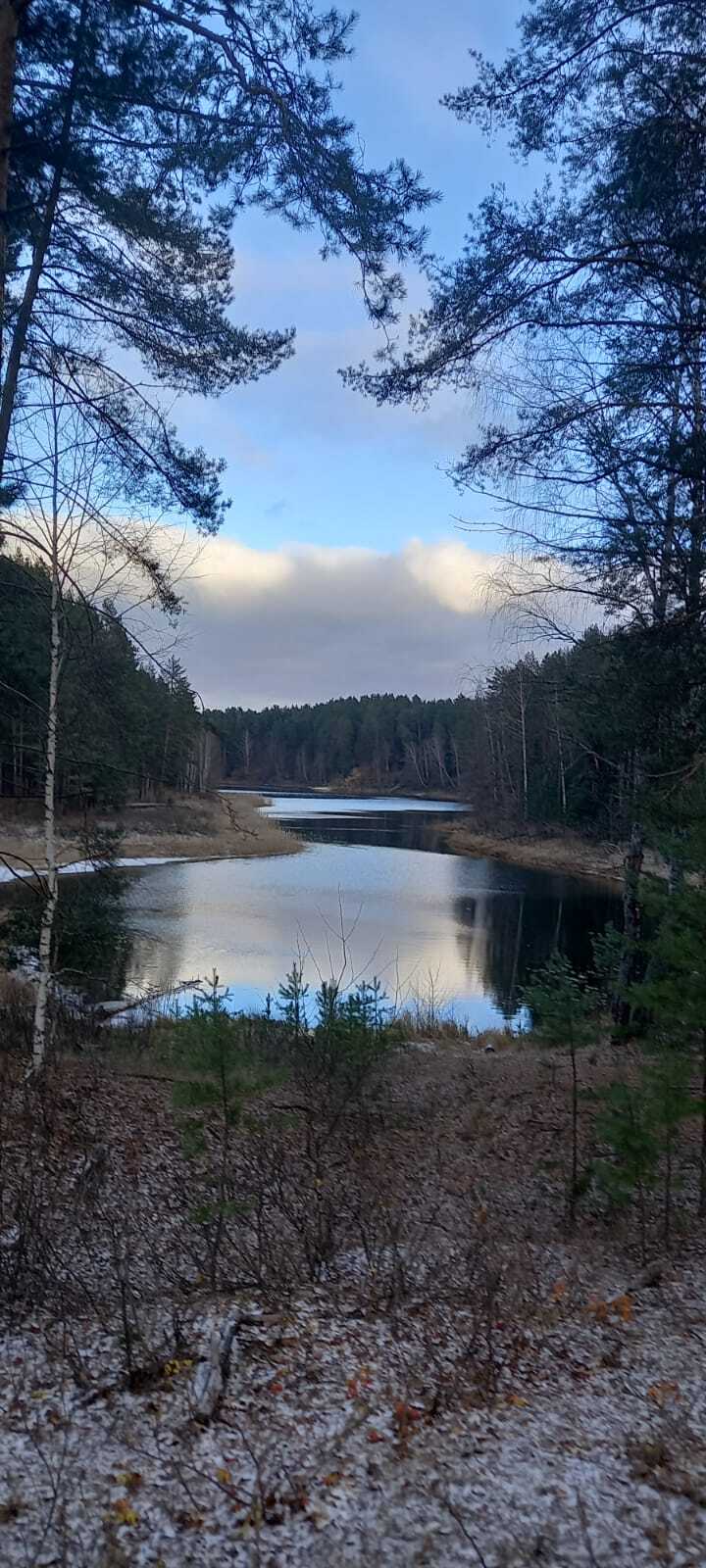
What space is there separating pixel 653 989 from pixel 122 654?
15.6ft

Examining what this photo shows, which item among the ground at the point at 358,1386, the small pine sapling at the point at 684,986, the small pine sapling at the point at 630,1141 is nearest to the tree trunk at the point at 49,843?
the ground at the point at 358,1386

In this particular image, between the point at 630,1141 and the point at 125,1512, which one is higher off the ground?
the point at 630,1141

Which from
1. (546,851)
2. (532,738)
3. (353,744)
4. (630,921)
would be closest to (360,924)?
(630,921)

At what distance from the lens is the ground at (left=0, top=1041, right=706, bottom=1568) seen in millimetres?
2494

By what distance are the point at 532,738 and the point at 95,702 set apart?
46.4 meters

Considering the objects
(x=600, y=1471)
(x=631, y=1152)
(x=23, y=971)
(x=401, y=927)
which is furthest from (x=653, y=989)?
(x=401, y=927)

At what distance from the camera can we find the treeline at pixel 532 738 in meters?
7.08

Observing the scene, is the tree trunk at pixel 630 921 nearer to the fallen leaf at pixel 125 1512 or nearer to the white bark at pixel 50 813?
the white bark at pixel 50 813

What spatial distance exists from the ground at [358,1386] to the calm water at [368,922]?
11.5 feet

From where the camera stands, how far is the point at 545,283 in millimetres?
5883

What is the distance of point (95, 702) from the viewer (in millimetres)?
7652

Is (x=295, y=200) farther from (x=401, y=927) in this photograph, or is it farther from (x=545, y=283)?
(x=401, y=927)

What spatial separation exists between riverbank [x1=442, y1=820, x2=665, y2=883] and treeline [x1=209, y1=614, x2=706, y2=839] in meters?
1.11

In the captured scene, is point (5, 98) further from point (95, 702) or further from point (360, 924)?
point (360, 924)
